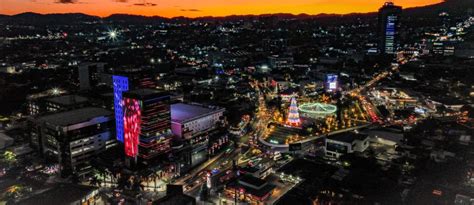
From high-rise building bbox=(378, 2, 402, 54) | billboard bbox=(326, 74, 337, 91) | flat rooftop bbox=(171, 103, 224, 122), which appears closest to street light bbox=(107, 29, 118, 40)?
high-rise building bbox=(378, 2, 402, 54)

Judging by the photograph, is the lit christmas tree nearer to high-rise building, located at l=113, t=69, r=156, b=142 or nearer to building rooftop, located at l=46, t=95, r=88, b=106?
high-rise building, located at l=113, t=69, r=156, b=142

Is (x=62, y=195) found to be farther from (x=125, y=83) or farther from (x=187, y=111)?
(x=187, y=111)

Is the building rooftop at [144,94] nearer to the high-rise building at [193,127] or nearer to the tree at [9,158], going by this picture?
the high-rise building at [193,127]

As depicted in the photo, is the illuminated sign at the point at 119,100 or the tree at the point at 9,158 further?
A: the illuminated sign at the point at 119,100

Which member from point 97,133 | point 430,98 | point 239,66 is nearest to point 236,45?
point 239,66

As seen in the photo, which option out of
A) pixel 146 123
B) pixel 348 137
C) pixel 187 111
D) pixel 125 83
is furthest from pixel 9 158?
pixel 348 137

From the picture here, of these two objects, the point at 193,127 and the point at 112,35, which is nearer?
the point at 193,127

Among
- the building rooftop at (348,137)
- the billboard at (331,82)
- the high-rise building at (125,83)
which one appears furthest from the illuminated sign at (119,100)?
the billboard at (331,82)
